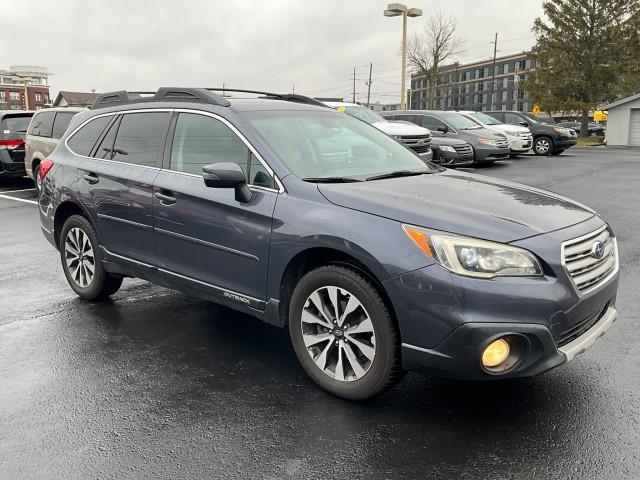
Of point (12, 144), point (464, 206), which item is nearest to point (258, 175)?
point (464, 206)

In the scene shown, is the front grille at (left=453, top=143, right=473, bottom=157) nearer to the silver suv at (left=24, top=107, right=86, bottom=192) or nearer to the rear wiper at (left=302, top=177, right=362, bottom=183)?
the silver suv at (left=24, top=107, right=86, bottom=192)

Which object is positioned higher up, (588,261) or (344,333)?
(588,261)

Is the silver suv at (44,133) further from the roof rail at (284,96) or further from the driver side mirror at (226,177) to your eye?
the driver side mirror at (226,177)

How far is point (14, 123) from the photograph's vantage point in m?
13.8

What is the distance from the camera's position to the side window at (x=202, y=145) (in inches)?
156

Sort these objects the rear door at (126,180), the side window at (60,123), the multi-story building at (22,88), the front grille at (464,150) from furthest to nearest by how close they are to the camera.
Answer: the multi-story building at (22,88) → the front grille at (464,150) → the side window at (60,123) → the rear door at (126,180)

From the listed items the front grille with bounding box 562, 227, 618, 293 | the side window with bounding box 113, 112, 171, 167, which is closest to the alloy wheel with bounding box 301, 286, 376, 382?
the front grille with bounding box 562, 227, 618, 293

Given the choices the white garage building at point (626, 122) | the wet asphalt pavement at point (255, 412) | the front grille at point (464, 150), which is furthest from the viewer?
the white garage building at point (626, 122)

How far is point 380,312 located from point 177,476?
4.08ft

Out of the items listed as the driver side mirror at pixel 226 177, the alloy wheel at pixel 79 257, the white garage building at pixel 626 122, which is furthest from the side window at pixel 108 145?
the white garage building at pixel 626 122

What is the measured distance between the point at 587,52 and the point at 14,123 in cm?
3434

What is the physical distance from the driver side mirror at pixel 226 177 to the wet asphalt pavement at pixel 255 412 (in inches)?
45.7

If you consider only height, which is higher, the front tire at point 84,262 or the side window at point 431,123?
the side window at point 431,123

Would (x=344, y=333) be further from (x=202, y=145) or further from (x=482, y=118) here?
(x=482, y=118)
